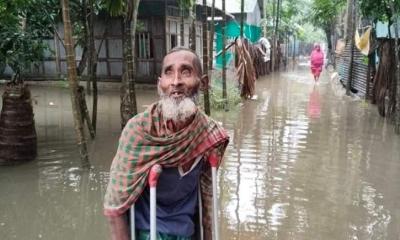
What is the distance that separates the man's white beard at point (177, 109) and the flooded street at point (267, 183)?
9.14 feet

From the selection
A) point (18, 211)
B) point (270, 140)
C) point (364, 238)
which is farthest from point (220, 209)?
point (270, 140)

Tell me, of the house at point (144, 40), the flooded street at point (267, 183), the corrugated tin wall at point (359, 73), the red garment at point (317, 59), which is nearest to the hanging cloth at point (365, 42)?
the corrugated tin wall at point (359, 73)

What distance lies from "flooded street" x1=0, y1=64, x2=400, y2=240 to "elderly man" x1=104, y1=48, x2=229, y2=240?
2561 mm

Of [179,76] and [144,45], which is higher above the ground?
[144,45]

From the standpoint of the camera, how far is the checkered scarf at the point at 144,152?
196cm

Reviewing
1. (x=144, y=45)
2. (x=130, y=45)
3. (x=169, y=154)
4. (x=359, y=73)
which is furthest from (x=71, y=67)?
(x=359, y=73)

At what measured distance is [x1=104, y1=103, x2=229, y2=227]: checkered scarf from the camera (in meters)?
1.96

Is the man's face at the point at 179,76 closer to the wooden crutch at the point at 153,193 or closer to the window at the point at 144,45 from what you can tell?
the wooden crutch at the point at 153,193

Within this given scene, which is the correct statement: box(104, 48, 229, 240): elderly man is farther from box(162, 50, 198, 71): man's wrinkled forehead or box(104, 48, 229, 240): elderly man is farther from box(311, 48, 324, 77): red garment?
box(311, 48, 324, 77): red garment

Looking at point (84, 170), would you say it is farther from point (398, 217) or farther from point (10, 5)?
point (398, 217)

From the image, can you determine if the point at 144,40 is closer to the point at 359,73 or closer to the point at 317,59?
the point at 359,73

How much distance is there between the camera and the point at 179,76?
6.72ft

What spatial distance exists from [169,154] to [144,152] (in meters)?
0.11

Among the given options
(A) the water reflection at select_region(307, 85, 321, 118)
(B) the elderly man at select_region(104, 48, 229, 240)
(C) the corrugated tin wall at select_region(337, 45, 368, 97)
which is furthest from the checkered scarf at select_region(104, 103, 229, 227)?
(C) the corrugated tin wall at select_region(337, 45, 368, 97)
